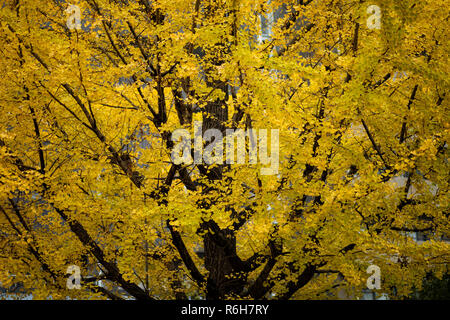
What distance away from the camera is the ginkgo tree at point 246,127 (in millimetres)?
6113

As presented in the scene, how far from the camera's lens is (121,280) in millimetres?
8078

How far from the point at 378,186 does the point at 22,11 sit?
20.7 ft

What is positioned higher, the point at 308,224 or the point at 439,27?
the point at 439,27

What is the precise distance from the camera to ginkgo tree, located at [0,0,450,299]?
611 centimetres

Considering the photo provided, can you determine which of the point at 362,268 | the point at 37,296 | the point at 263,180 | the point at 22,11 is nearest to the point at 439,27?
the point at 263,180

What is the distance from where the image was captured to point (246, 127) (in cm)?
726

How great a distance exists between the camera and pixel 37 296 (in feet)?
24.6

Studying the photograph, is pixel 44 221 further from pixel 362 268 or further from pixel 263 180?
pixel 362 268
